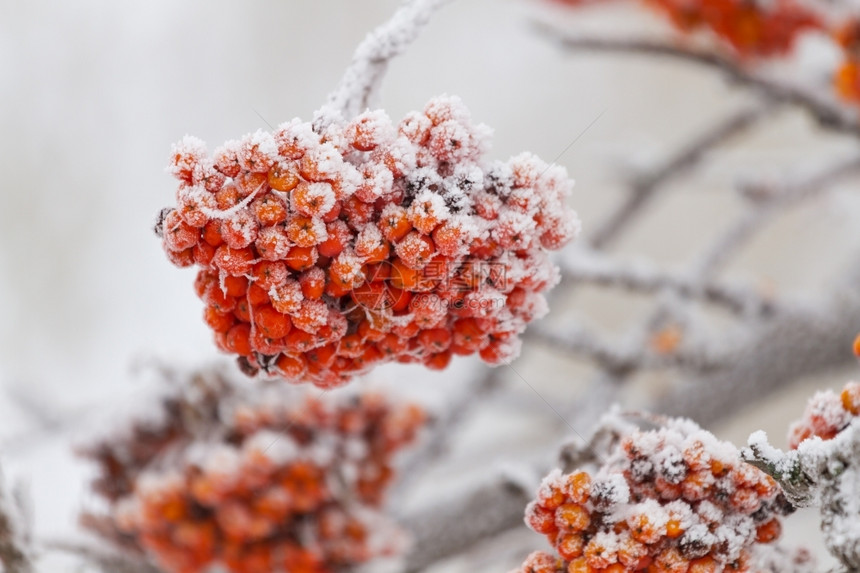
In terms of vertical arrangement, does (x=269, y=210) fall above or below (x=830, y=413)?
above

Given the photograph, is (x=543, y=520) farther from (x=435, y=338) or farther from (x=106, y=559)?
(x=106, y=559)

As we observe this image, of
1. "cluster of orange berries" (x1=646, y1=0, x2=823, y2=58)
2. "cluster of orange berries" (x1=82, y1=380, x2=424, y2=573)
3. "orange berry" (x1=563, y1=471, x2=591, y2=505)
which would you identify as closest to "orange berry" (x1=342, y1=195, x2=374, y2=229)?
"orange berry" (x1=563, y1=471, x2=591, y2=505)

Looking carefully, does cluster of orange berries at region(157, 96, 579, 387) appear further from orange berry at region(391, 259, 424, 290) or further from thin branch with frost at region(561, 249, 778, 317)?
thin branch with frost at region(561, 249, 778, 317)

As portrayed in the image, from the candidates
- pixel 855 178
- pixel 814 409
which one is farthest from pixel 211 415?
pixel 855 178

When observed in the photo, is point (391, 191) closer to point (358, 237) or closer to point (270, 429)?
point (358, 237)

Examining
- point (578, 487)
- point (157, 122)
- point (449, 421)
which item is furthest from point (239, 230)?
point (157, 122)

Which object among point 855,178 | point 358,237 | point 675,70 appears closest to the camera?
point 358,237
